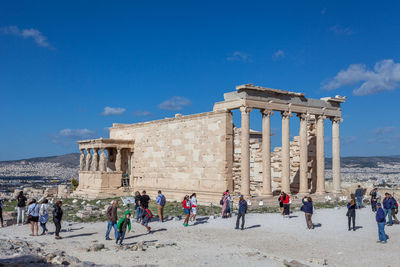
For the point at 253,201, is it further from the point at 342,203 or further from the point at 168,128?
the point at 168,128

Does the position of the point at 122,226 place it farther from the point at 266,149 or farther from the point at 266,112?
the point at 266,112

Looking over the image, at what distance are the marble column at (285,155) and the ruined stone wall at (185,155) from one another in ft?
10.3

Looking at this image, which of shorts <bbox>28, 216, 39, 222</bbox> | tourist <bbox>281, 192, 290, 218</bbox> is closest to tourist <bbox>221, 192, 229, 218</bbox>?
tourist <bbox>281, 192, 290, 218</bbox>

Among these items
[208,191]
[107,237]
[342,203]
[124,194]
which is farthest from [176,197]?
[107,237]

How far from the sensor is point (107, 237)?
1509 centimetres

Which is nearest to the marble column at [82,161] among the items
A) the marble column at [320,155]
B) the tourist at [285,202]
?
the marble column at [320,155]

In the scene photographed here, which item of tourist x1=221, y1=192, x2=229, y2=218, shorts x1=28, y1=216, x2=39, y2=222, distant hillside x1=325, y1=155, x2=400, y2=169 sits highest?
distant hillside x1=325, y1=155, x2=400, y2=169

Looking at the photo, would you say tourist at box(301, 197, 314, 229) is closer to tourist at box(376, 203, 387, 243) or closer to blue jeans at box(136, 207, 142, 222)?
tourist at box(376, 203, 387, 243)

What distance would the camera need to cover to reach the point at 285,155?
2606 centimetres

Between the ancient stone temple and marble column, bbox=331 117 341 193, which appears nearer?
the ancient stone temple

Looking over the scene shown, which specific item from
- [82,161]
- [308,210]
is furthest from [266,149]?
[82,161]

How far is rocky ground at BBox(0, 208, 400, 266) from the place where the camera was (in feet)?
39.6

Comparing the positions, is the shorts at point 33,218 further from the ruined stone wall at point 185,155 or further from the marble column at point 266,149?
the marble column at point 266,149

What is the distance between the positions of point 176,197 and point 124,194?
6.43 meters
